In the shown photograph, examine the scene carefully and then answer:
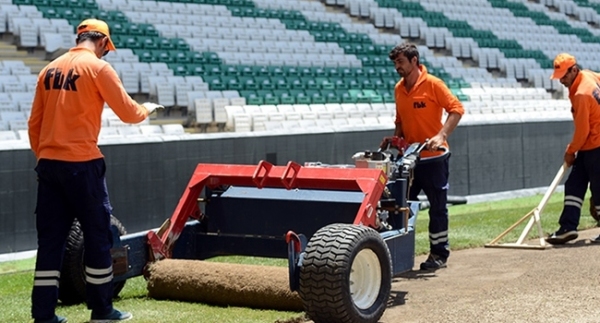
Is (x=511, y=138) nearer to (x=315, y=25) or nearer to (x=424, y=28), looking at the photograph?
(x=315, y=25)

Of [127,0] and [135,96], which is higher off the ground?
[127,0]

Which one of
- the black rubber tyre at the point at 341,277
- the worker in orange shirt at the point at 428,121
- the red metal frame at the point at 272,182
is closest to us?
the black rubber tyre at the point at 341,277

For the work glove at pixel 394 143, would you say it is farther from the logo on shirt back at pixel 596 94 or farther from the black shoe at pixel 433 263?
the logo on shirt back at pixel 596 94

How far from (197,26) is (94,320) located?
46.4ft

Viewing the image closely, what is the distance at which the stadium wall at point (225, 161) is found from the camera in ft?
31.8

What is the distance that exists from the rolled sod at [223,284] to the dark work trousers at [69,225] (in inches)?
29.6

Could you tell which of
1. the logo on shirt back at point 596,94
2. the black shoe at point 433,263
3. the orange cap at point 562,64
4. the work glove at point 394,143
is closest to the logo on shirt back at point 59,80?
the work glove at point 394,143

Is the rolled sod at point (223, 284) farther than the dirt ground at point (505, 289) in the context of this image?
Yes

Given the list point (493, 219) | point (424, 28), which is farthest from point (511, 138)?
point (424, 28)

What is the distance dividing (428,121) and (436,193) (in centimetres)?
58

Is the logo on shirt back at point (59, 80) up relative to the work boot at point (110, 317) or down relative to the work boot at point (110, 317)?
up

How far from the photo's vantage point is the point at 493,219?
11695mm

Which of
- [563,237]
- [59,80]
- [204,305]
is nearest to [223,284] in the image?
[204,305]

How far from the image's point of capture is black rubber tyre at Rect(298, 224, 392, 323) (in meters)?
5.37
